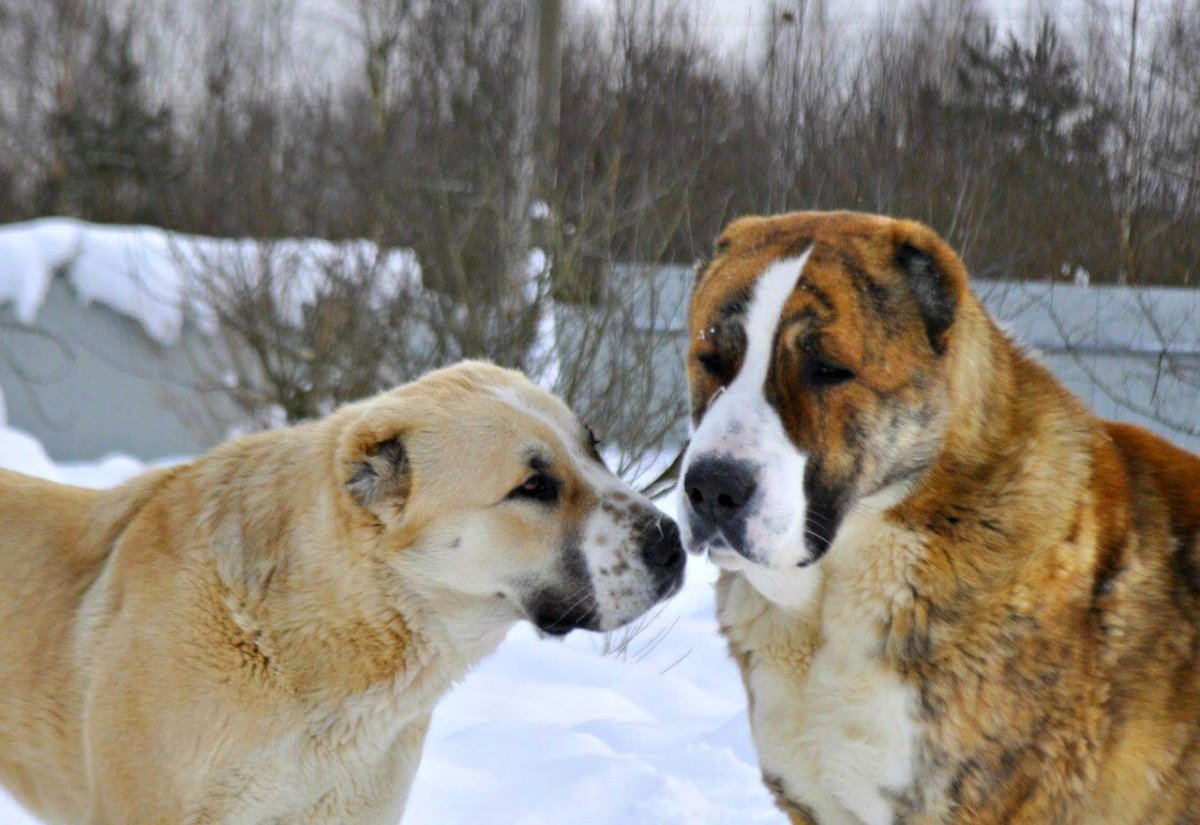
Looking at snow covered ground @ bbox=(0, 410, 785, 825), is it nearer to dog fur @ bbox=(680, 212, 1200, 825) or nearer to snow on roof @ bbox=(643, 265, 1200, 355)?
dog fur @ bbox=(680, 212, 1200, 825)

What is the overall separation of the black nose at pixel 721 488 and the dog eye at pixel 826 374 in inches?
10.6

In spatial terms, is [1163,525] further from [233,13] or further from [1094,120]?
[233,13]

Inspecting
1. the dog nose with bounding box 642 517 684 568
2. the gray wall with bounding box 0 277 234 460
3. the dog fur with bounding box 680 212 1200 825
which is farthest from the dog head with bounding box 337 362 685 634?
the gray wall with bounding box 0 277 234 460

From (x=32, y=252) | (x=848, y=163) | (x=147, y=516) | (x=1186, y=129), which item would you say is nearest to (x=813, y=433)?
(x=147, y=516)

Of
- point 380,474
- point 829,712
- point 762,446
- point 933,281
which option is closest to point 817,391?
point 762,446

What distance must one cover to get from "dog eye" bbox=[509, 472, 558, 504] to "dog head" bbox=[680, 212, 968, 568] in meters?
0.59

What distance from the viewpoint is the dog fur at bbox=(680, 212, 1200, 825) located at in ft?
8.02

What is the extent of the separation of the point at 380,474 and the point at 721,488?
94cm

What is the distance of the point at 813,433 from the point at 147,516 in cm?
169

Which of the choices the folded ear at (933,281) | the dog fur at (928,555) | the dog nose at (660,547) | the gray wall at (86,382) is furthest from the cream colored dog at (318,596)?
the gray wall at (86,382)

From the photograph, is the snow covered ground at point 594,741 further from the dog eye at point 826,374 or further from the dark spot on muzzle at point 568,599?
the dog eye at point 826,374

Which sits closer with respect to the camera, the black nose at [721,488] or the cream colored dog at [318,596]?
the black nose at [721,488]

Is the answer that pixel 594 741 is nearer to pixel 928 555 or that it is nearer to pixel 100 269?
pixel 928 555

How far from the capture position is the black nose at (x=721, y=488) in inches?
95.0
